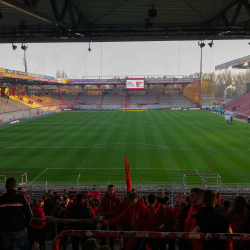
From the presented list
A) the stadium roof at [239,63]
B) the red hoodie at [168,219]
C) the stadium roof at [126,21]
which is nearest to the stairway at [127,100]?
the stadium roof at [239,63]

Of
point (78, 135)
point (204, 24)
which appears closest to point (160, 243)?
point (204, 24)

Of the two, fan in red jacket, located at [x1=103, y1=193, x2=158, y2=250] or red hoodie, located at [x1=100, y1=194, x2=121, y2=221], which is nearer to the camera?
fan in red jacket, located at [x1=103, y1=193, x2=158, y2=250]

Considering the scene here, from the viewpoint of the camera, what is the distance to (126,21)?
32.3ft

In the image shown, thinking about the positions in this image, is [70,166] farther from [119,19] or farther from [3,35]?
[119,19]

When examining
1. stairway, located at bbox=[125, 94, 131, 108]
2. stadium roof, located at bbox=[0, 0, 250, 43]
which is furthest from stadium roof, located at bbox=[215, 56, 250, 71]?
stadium roof, located at bbox=[0, 0, 250, 43]

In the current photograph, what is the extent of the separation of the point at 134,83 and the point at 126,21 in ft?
196

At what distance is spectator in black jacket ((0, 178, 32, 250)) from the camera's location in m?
3.30

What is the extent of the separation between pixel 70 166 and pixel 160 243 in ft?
43.5

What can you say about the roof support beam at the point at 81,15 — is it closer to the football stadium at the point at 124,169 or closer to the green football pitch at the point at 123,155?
the football stadium at the point at 124,169

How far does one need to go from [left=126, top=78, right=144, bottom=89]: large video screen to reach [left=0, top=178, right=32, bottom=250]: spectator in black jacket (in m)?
66.6

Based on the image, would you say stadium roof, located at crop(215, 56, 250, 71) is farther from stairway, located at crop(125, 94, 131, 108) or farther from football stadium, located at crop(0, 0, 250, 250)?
stairway, located at crop(125, 94, 131, 108)

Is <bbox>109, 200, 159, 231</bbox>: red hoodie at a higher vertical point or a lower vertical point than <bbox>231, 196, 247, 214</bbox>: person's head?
lower

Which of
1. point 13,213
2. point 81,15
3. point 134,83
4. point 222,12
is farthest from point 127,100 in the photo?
point 13,213

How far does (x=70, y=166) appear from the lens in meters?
16.4
